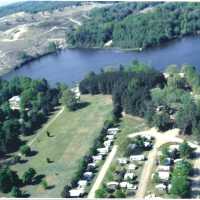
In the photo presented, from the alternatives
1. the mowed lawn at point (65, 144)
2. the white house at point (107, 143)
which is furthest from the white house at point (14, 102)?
the white house at point (107, 143)

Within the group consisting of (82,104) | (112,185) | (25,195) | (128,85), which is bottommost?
(25,195)

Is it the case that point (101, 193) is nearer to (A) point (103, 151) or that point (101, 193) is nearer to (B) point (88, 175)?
(B) point (88, 175)

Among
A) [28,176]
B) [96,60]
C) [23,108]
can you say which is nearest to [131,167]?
[28,176]

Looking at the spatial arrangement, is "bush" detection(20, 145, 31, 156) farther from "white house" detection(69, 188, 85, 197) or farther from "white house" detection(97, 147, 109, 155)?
"white house" detection(69, 188, 85, 197)

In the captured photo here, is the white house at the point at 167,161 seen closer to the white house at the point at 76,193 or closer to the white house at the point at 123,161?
the white house at the point at 123,161

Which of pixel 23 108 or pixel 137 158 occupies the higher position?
pixel 23 108

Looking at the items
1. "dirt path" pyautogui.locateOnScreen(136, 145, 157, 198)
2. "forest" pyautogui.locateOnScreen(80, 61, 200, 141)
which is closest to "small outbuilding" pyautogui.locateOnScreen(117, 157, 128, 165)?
"dirt path" pyautogui.locateOnScreen(136, 145, 157, 198)

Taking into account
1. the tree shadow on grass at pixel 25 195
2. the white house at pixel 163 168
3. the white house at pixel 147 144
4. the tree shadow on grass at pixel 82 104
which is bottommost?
the tree shadow on grass at pixel 25 195
